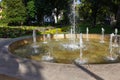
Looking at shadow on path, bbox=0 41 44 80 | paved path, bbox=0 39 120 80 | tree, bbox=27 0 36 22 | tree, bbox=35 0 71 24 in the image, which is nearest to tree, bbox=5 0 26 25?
tree, bbox=27 0 36 22

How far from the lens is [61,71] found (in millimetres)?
6199

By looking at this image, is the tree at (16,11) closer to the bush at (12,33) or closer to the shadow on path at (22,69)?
the bush at (12,33)

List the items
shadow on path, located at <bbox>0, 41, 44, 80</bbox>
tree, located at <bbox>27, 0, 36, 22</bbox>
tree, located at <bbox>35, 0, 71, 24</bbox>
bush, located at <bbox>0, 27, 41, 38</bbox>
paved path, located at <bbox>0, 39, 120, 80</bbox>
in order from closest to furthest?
paved path, located at <bbox>0, 39, 120, 80</bbox> → shadow on path, located at <bbox>0, 41, 44, 80</bbox> → bush, located at <bbox>0, 27, 41, 38</bbox> → tree, located at <bbox>27, 0, 36, 22</bbox> → tree, located at <bbox>35, 0, 71, 24</bbox>

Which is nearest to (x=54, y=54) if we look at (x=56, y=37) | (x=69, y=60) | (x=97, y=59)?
(x=69, y=60)

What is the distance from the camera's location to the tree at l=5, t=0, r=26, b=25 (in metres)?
33.3

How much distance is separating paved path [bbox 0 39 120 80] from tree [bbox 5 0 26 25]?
27.4 meters

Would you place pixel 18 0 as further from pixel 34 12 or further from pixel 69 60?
pixel 69 60

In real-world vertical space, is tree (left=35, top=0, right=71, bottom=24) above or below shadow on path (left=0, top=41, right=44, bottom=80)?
above

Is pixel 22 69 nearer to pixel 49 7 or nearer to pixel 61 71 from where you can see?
pixel 61 71

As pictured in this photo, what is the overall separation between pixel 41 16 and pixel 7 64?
3057 cm

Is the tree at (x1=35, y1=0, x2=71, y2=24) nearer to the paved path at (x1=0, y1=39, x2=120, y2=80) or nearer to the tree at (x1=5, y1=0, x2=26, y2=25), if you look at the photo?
the tree at (x1=5, y1=0, x2=26, y2=25)

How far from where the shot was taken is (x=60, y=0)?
119ft

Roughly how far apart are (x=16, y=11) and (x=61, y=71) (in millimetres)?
28418

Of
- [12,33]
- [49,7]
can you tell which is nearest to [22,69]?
[12,33]
